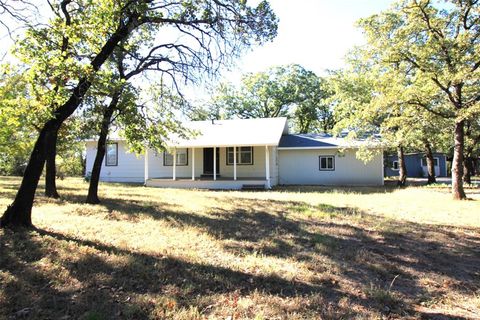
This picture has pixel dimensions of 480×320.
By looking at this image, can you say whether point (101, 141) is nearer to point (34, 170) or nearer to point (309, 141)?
point (34, 170)

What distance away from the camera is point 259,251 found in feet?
21.2

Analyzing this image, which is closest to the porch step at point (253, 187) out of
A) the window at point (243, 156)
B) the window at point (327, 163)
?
the window at point (243, 156)

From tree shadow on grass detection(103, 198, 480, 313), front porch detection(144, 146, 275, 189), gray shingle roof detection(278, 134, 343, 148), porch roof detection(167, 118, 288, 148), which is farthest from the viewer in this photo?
gray shingle roof detection(278, 134, 343, 148)

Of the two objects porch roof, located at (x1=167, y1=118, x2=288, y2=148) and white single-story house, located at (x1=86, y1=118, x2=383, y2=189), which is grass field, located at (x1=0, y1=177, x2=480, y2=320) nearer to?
porch roof, located at (x1=167, y1=118, x2=288, y2=148)

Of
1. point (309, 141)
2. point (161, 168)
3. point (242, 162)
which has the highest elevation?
point (309, 141)

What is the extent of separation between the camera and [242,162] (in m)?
21.9

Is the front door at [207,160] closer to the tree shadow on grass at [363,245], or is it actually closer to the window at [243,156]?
the window at [243,156]

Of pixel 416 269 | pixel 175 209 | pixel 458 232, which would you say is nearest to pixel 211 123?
pixel 175 209

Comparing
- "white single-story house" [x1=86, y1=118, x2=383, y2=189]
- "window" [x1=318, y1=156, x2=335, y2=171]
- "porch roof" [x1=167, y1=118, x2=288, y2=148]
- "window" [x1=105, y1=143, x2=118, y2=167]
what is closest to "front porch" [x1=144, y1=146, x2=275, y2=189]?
"white single-story house" [x1=86, y1=118, x2=383, y2=189]

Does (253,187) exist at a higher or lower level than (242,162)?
lower

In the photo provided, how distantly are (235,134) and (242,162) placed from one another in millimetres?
1712

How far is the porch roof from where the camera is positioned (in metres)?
19.8

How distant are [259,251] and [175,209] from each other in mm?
4873

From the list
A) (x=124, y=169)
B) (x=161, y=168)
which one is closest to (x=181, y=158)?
(x=161, y=168)
